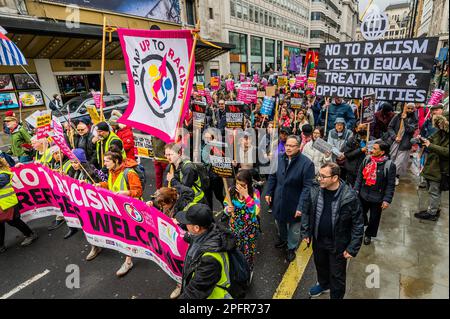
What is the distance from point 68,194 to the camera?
4254 millimetres

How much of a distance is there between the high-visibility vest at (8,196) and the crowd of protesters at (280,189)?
0.02 metres

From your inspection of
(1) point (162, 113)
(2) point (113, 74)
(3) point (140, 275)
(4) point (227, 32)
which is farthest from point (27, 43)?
(4) point (227, 32)

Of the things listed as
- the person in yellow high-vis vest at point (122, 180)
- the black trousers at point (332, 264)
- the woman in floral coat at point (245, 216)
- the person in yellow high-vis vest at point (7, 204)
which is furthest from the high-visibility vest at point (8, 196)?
the black trousers at point (332, 264)

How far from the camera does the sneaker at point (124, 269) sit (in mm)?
3807

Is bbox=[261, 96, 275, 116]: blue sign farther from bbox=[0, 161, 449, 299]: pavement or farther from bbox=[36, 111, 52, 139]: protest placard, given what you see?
bbox=[36, 111, 52, 139]: protest placard

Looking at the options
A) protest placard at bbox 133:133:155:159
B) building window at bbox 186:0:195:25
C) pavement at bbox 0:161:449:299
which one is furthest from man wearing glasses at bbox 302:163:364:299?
building window at bbox 186:0:195:25

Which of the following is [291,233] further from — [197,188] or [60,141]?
[60,141]

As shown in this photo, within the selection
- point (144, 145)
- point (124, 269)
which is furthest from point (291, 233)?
point (144, 145)

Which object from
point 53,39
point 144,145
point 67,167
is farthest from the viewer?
point 53,39

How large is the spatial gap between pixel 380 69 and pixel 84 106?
38.5 feet

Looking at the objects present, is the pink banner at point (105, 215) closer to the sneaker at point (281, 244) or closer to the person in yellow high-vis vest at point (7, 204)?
the person in yellow high-vis vest at point (7, 204)

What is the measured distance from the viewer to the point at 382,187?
385 centimetres

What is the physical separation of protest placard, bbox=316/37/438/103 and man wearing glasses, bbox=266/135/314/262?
2728 millimetres

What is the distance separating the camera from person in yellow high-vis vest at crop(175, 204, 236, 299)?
7.09 ft
